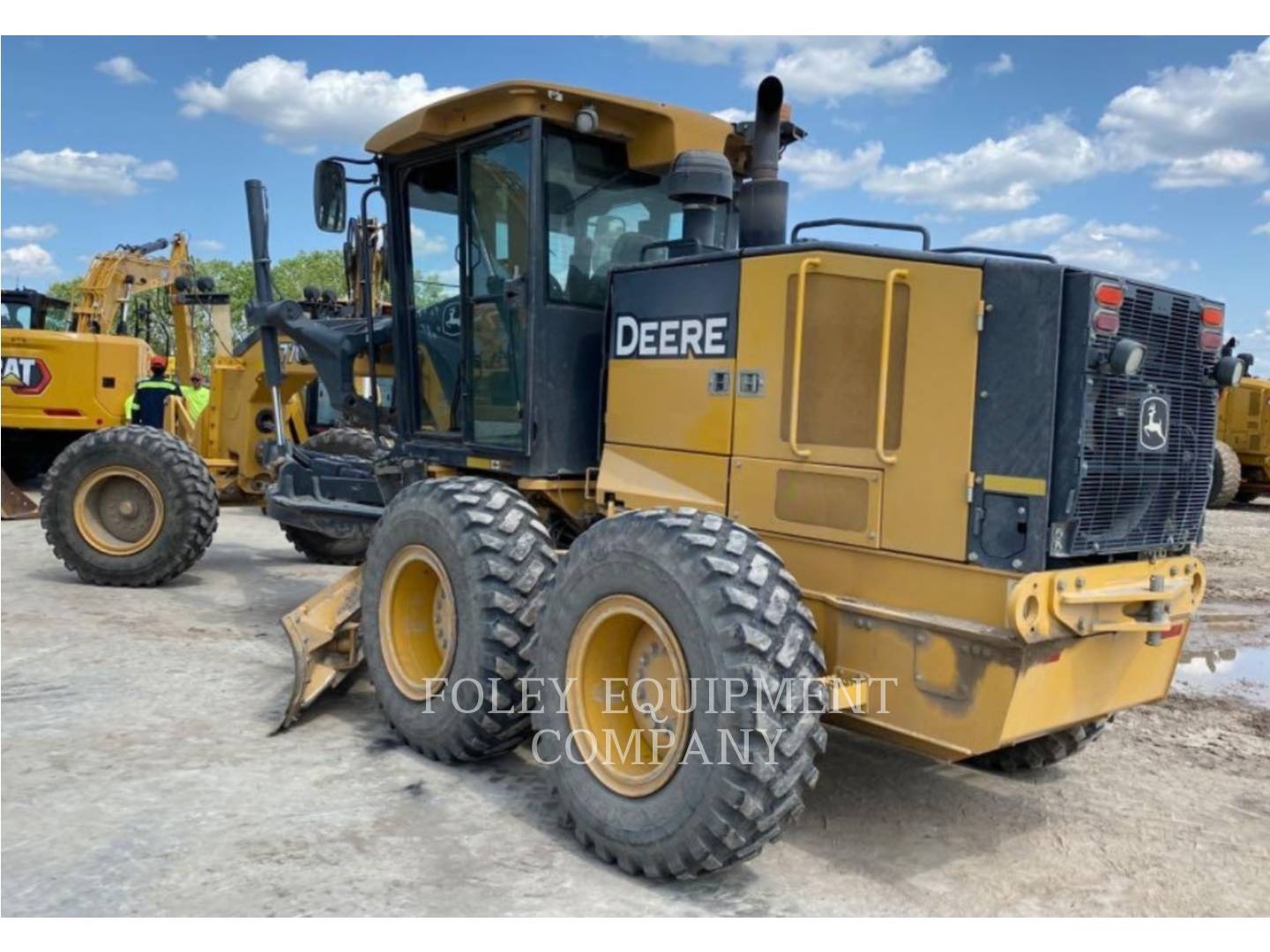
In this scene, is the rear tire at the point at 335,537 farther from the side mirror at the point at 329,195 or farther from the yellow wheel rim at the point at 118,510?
the side mirror at the point at 329,195

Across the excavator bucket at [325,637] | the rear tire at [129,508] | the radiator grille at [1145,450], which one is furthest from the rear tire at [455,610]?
the rear tire at [129,508]

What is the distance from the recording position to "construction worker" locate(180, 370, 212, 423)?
40.1ft

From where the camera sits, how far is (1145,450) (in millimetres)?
3740

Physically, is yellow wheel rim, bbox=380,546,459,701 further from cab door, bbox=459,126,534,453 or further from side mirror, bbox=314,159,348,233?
side mirror, bbox=314,159,348,233

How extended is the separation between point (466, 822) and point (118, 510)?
5.79 m

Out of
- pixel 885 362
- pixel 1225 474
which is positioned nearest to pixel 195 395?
pixel 885 362

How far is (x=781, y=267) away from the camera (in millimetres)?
4000

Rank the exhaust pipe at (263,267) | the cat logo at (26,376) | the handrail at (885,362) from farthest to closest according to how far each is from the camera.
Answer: the cat logo at (26,376) < the exhaust pipe at (263,267) < the handrail at (885,362)

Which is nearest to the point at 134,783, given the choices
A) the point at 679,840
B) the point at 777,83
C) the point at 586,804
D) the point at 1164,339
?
the point at 586,804

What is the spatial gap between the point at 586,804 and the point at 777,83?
2.92 metres

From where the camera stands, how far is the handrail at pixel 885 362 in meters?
3.69

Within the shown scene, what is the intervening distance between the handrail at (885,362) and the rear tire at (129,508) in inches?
246

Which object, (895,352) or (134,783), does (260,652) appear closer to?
(134,783)

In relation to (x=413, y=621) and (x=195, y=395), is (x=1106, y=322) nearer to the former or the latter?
(x=413, y=621)
